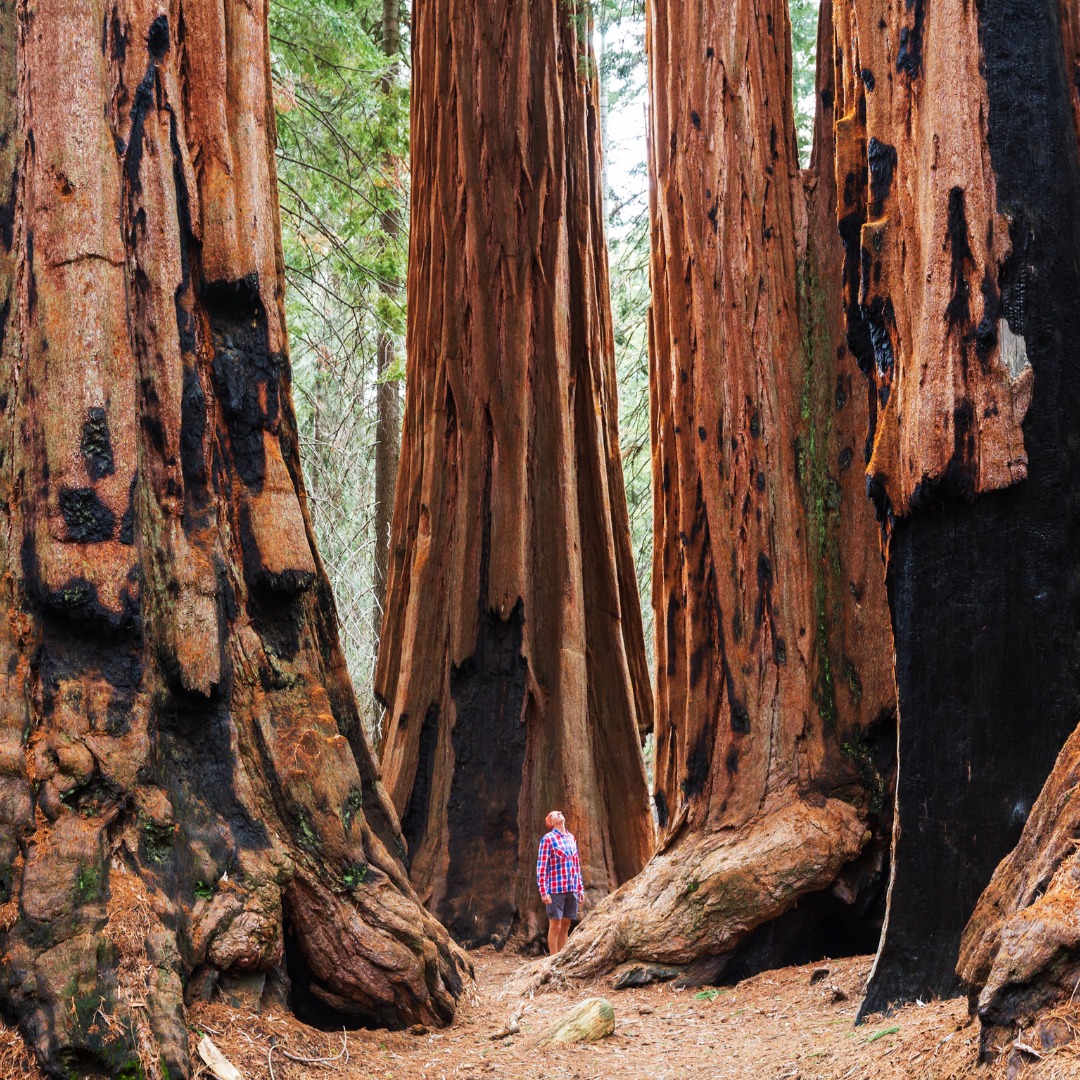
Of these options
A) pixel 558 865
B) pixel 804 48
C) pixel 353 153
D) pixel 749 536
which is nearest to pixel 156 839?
pixel 749 536

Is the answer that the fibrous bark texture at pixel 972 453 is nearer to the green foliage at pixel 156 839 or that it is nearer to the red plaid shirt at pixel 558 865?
the green foliage at pixel 156 839

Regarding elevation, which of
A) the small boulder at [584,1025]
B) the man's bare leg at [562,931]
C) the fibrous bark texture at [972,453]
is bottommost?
the man's bare leg at [562,931]

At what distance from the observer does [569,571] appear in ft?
26.4

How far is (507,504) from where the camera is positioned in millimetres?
8133

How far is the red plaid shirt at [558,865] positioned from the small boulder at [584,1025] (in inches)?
101

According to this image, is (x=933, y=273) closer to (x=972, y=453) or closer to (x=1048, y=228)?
(x=1048, y=228)

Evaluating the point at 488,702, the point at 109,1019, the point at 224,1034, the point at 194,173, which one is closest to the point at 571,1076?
the point at 224,1034

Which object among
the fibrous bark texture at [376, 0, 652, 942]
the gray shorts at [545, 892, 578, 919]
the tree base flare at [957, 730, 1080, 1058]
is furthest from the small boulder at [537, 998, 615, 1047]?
the fibrous bark texture at [376, 0, 652, 942]

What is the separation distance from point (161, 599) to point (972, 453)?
267cm

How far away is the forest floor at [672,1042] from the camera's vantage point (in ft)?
8.98

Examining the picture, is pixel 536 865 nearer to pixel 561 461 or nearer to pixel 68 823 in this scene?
pixel 561 461

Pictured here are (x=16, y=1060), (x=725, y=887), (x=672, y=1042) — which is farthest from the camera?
(x=725, y=887)

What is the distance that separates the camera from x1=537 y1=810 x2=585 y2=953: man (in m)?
7.04

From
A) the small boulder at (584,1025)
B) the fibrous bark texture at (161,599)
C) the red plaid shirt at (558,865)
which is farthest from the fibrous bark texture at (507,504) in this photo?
the fibrous bark texture at (161,599)
